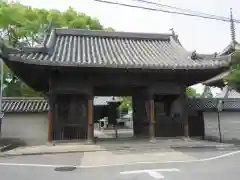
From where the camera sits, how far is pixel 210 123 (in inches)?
755

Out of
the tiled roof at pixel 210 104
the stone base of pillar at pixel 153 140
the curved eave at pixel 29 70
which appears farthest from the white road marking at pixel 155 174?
the tiled roof at pixel 210 104

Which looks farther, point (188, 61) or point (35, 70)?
point (188, 61)

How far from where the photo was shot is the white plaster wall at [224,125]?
1905 cm

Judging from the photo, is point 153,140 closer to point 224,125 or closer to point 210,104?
point 210,104

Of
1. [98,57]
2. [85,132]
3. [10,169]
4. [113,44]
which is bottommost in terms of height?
[10,169]

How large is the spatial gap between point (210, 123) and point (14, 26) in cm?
2205

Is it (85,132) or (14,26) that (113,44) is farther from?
(14,26)

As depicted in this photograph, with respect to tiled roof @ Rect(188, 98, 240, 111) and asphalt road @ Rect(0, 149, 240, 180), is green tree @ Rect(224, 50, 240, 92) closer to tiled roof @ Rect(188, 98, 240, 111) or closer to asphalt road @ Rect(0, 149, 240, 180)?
tiled roof @ Rect(188, 98, 240, 111)

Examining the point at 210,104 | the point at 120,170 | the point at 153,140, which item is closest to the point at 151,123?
the point at 153,140

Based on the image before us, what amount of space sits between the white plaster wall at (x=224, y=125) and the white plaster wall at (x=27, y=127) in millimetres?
11824

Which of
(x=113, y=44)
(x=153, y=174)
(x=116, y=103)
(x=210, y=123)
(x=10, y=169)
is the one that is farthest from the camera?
(x=116, y=103)

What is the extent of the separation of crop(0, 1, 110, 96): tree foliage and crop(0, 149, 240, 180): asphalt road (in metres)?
18.7

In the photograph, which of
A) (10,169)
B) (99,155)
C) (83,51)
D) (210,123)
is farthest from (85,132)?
(210,123)

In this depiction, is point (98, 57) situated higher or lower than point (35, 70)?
higher
